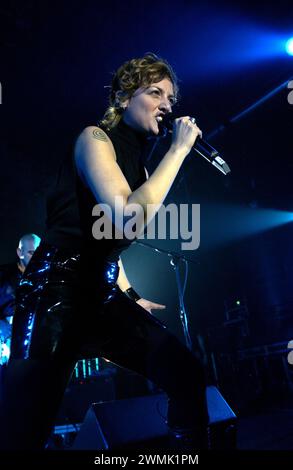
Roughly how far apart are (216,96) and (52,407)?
673 centimetres

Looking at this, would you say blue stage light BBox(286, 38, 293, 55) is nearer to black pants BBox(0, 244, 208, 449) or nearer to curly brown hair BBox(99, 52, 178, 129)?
curly brown hair BBox(99, 52, 178, 129)

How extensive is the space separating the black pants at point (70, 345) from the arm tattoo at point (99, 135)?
1.62 ft

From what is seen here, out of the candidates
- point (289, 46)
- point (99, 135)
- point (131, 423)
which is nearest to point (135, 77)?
point (99, 135)

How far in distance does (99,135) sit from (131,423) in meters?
1.70

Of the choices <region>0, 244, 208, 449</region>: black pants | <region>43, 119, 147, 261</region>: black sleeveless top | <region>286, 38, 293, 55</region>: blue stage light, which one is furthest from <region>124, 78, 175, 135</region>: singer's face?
<region>286, 38, 293, 55</region>: blue stage light

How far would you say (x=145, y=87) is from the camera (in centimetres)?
189

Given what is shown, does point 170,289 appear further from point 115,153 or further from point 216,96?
point 115,153

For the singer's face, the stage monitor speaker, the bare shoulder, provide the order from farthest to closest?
1. the stage monitor speaker
2. the singer's face
3. the bare shoulder

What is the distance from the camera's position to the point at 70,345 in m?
1.42

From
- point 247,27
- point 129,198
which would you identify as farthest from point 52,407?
point 247,27

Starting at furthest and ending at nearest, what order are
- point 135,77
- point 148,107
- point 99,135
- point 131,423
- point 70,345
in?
point 131,423
point 135,77
point 148,107
point 99,135
point 70,345

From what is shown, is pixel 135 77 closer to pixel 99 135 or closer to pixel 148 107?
pixel 148 107

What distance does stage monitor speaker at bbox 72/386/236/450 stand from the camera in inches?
81.5

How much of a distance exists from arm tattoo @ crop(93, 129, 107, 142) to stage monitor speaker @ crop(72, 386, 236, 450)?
1.47m
